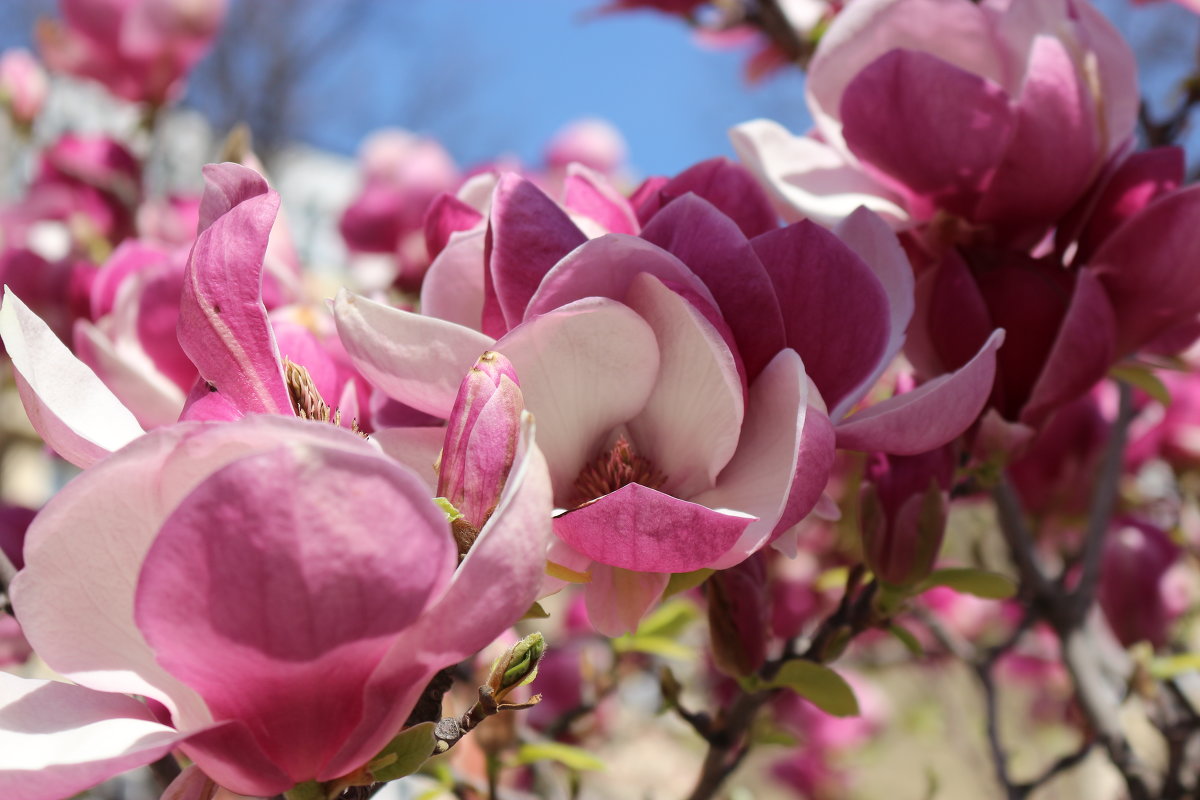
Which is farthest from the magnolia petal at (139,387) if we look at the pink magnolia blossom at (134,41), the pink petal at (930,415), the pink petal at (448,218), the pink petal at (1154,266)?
the pink magnolia blossom at (134,41)

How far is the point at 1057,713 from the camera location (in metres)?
2.67

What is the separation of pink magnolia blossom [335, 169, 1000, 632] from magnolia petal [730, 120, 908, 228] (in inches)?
4.6

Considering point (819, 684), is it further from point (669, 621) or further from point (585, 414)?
point (669, 621)

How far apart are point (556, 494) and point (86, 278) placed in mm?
661

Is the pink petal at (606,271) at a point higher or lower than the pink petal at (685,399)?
higher

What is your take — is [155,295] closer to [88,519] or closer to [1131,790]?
[88,519]

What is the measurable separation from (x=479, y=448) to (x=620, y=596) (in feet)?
0.38

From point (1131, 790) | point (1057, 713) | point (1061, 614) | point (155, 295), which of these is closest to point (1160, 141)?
point (1061, 614)

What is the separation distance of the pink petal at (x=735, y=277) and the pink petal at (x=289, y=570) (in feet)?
0.62

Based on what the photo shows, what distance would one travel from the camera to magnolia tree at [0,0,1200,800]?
12.2 inches

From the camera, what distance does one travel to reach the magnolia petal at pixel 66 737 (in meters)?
0.31

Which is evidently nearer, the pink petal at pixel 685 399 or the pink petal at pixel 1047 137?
the pink petal at pixel 685 399

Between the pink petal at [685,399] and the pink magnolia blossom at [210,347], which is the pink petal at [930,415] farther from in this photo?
the pink magnolia blossom at [210,347]

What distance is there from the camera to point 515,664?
1.32 ft
